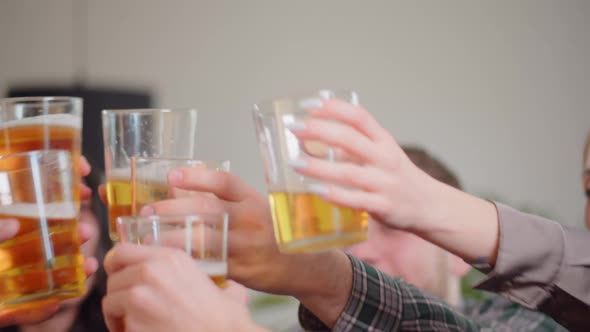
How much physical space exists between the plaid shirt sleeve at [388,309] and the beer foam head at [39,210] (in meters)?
0.53

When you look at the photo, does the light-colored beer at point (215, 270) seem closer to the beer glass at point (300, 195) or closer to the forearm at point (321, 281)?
the beer glass at point (300, 195)

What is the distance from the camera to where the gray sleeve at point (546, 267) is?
1080 mm

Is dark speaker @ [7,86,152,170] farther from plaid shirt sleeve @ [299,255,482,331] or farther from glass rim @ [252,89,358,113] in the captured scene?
glass rim @ [252,89,358,113]

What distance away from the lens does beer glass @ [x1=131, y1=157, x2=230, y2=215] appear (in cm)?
109

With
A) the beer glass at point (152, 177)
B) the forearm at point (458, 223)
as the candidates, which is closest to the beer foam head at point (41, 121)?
the beer glass at point (152, 177)

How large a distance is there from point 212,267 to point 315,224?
0.15 meters

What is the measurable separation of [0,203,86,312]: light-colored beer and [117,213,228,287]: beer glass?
0.14 meters

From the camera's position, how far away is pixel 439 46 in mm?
4555

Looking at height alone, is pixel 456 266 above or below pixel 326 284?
Answer: below

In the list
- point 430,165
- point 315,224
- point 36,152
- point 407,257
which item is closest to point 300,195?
point 315,224

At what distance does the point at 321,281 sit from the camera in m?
1.24

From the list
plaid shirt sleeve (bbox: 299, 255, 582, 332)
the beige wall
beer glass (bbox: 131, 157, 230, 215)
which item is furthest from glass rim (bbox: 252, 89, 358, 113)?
the beige wall

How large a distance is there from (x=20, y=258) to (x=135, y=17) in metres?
3.61

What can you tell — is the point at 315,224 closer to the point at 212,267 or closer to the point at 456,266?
the point at 212,267
